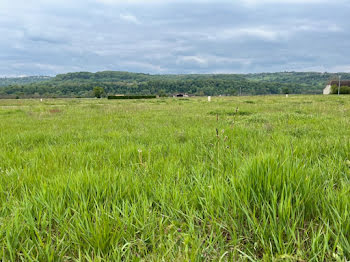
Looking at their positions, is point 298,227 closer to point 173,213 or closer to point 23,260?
point 173,213

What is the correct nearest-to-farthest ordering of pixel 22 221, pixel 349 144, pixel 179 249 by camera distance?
pixel 179 249 < pixel 22 221 < pixel 349 144

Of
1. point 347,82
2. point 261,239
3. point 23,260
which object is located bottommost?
point 23,260

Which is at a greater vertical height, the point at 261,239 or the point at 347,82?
the point at 347,82

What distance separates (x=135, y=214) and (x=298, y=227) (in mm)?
1161

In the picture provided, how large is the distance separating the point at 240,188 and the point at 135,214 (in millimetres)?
877

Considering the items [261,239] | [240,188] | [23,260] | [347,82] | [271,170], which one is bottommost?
[23,260]

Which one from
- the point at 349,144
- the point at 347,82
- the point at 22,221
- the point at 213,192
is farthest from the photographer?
the point at 347,82

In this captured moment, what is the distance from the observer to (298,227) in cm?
148

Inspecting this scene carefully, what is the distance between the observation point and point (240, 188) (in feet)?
5.96

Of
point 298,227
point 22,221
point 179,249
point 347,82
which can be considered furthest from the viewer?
point 347,82

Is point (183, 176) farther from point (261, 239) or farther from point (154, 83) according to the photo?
point (154, 83)

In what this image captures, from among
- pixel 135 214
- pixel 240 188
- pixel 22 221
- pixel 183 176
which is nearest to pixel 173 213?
pixel 135 214

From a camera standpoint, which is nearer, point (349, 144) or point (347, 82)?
point (349, 144)

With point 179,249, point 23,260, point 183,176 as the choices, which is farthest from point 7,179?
point 179,249
